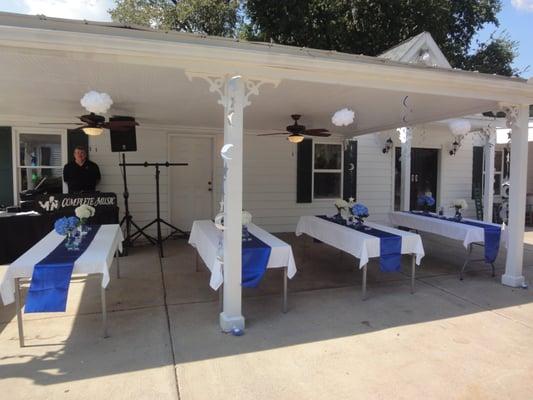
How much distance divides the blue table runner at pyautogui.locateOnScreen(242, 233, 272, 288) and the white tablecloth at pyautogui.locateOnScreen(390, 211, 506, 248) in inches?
109

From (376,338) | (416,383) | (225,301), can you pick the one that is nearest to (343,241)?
(376,338)

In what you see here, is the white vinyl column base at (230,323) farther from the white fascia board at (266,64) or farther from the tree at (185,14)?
the tree at (185,14)

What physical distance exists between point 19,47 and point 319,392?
299 cm

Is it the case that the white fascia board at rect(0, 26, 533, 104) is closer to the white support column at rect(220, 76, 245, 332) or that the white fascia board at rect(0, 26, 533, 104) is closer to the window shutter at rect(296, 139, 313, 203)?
the white support column at rect(220, 76, 245, 332)

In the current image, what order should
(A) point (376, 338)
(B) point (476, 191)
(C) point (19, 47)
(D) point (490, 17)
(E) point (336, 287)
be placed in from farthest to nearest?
1. (D) point (490, 17)
2. (B) point (476, 191)
3. (E) point (336, 287)
4. (A) point (376, 338)
5. (C) point (19, 47)

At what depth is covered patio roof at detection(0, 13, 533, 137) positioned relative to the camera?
261 cm

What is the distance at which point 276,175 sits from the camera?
751 cm

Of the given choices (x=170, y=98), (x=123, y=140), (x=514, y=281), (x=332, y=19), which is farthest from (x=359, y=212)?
(x=332, y=19)

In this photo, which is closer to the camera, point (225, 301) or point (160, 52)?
point (160, 52)

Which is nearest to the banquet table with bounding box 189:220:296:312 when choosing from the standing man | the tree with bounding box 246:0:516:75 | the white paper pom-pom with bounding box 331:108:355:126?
the white paper pom-pom with bounding box 331:108:355:126

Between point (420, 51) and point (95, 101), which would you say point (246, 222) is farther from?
point (420, 51)

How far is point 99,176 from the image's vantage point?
20.3 ft

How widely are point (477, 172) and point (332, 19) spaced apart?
7.30 metres

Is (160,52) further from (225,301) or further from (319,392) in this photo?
(319,392)
